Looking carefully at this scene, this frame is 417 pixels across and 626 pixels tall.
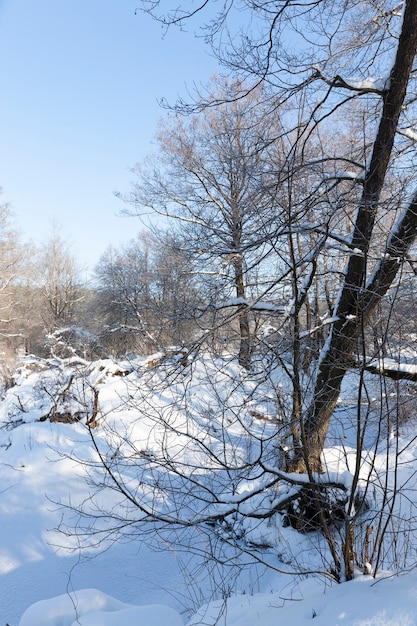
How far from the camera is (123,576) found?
200 inches

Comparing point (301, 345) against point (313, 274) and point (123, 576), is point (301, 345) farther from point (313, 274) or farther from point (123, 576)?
point (123, 576)

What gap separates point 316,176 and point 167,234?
565 cm

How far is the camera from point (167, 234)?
30.9ft

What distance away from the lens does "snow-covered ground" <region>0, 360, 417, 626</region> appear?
95.0 inches

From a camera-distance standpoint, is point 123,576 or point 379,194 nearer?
point 379,194

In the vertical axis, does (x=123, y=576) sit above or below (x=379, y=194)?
below

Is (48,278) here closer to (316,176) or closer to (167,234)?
(167,234)

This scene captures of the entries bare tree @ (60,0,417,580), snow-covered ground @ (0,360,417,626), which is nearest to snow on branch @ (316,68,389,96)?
bare tree @ (60,0,417,580)

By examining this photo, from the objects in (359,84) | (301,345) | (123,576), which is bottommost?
(123,576)

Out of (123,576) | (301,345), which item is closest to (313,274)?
(301,345)

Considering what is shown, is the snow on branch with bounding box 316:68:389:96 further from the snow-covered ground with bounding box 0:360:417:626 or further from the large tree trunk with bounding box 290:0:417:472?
the snow-covered ground with bounding box 0:360:417:626

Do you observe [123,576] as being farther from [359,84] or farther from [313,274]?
[359,84]

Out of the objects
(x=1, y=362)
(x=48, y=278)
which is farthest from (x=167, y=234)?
(x=48, y=278)

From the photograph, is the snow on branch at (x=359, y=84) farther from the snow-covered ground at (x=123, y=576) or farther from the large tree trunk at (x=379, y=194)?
the snow-covered ground at (x=123, y=576)
